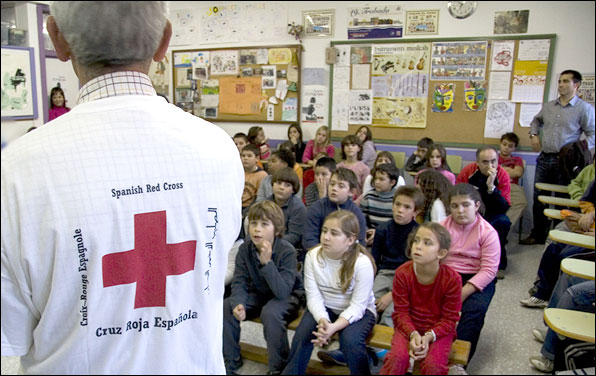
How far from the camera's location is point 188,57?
6137 mm

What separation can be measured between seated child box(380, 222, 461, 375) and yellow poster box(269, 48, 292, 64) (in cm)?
401

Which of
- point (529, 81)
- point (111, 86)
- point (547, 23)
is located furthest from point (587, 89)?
point (111, 86)

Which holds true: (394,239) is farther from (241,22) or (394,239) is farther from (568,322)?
(241,22)

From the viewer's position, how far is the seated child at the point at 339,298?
6.59ft

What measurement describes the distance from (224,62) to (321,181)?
3.08 m

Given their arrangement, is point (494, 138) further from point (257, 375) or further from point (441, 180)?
point (257, 375)

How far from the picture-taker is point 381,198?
3332 millimetres

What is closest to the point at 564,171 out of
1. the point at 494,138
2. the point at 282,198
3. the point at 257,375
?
the point at 494,138

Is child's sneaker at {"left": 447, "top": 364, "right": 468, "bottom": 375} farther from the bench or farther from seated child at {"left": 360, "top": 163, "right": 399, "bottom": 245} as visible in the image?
seated child at {"left": 360, "top": 163, "right": 399, "bottom": 245}

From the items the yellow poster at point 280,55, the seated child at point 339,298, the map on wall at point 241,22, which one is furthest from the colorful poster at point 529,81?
the seated child at point 339,298

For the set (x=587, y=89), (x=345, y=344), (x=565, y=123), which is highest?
(x=587, y=89)

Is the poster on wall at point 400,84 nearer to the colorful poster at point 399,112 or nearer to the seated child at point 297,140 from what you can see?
the colorful poster at point 399,112

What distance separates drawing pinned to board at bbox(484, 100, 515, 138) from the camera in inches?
190

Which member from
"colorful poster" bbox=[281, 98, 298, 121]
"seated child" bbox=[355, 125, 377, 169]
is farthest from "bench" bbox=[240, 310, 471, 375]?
"colorful poster" bbox=[281, 98, 298, 121]
